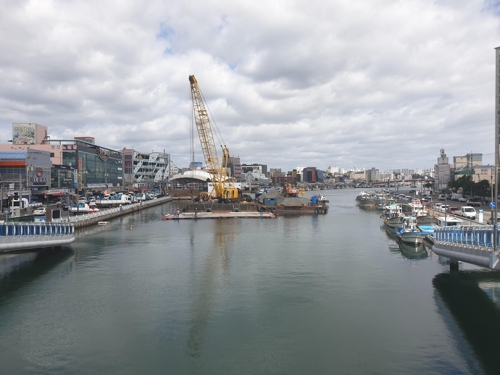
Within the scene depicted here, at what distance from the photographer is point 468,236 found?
14.1 meters

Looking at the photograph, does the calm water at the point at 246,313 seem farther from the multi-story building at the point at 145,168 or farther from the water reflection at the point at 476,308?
the multi-story building at the point at 145,168

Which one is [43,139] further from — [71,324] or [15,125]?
[71,324]

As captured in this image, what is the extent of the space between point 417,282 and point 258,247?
444 inches

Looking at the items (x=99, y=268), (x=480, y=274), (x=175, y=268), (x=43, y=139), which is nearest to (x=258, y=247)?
(x=175, y=268)

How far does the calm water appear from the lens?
9.70m

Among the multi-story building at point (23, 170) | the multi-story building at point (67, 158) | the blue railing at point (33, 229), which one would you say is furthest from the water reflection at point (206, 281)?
the multi-story building at point (67, 158)

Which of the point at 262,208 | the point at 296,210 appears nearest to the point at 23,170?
the point at 262,208

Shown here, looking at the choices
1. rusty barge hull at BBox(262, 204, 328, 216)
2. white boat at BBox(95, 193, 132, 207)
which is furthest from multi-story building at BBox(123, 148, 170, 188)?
rusty barge hull at BBox(262, 204, 328, 216)

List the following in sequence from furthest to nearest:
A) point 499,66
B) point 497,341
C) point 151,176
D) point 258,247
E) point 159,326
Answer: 1. point 151,176
2. point 499,66
3. point 258,247
4. point 159,326
5. point 497,341

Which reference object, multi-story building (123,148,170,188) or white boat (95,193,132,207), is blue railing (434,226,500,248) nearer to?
white boat (95,193,132,207)

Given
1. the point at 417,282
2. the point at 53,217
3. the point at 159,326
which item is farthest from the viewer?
the point at 53,217

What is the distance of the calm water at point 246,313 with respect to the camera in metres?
9.70

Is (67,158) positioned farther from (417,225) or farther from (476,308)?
(476,308)

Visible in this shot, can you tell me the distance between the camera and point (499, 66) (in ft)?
160
